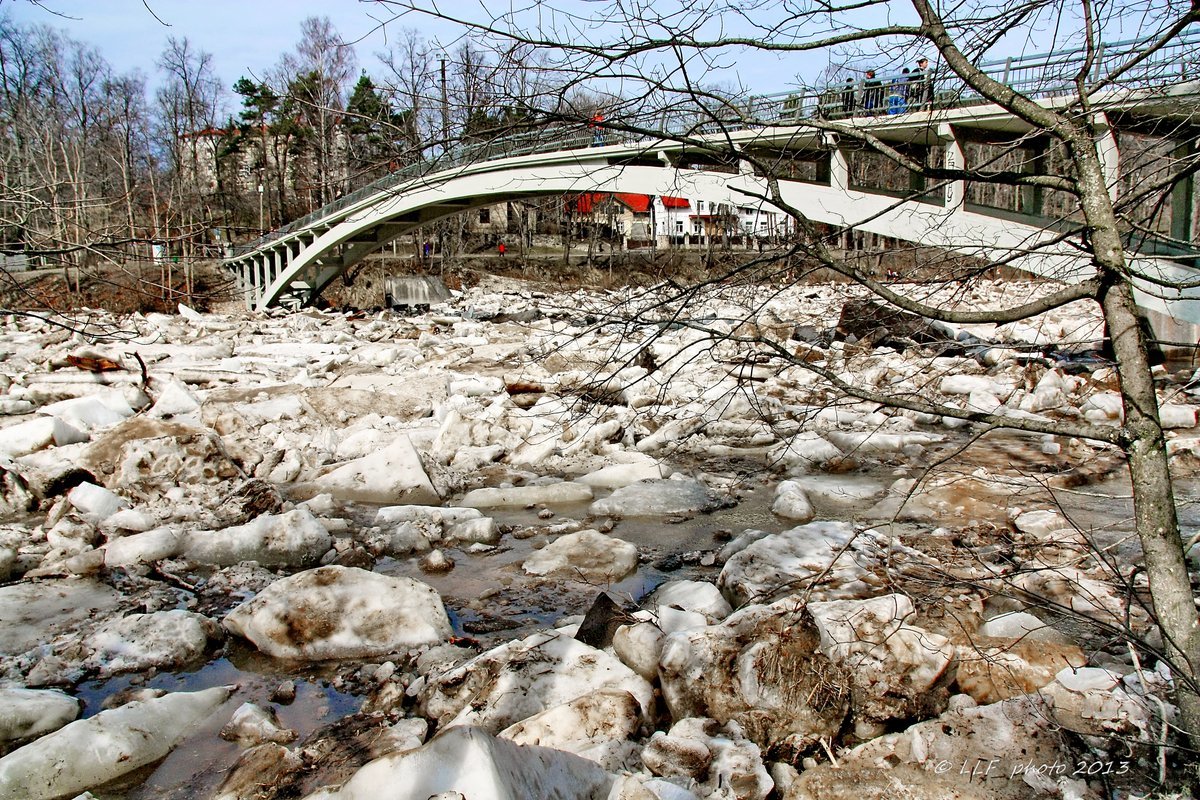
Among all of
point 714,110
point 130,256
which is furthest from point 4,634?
point 714,110

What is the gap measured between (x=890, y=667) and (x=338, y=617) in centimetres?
211

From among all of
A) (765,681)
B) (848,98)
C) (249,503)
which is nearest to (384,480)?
(249,503)

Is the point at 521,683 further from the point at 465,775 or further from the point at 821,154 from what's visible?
the point at 821,154

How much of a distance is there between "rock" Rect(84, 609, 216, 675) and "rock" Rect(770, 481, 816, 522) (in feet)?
10.8

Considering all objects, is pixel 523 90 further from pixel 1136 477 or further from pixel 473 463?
pixel 473 463

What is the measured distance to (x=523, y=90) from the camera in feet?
6.74

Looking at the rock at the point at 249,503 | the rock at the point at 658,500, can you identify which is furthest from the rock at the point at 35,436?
the rock at the point at 658,500

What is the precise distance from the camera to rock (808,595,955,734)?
8.11 ft

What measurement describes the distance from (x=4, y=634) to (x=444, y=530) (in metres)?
2.15

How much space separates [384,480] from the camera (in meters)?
5.90

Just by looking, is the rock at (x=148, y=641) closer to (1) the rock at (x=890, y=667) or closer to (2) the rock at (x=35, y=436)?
(1) the rock at (x=890, y=667)

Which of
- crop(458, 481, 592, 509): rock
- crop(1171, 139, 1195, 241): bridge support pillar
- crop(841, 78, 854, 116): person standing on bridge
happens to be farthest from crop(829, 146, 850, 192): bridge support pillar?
crop(458, 481, 592, 509): rock

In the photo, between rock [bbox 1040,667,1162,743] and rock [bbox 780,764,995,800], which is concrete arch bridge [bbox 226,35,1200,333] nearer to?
rock [bbox 1040,667,1162,743]

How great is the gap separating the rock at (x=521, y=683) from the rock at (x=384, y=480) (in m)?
3.03
